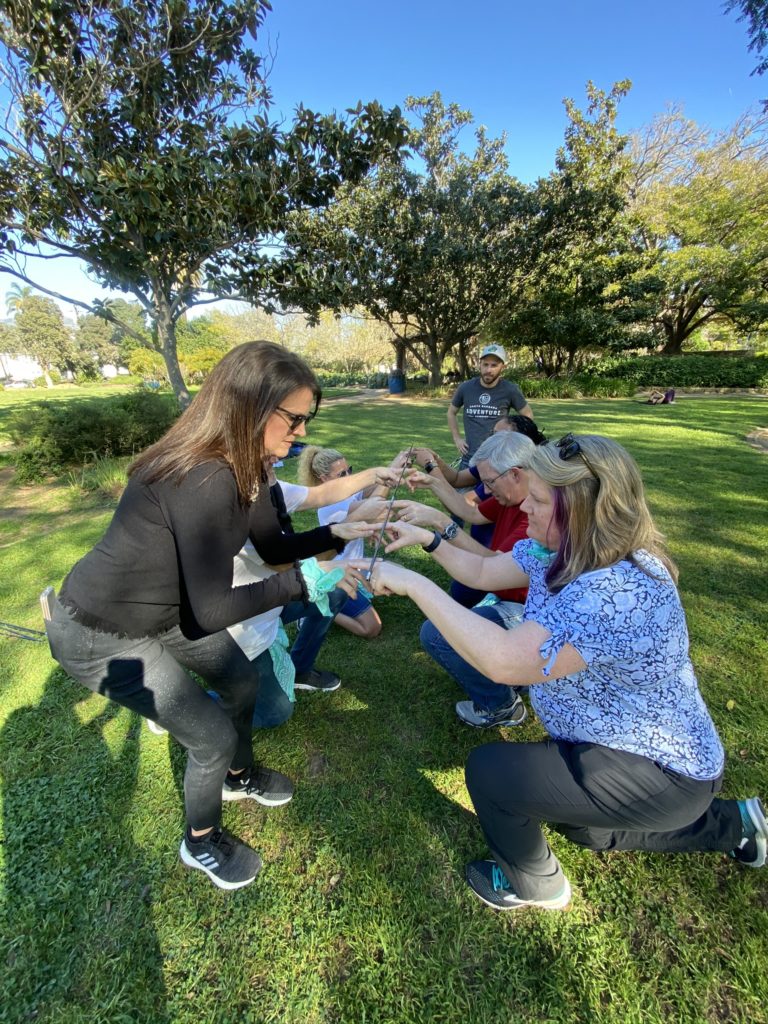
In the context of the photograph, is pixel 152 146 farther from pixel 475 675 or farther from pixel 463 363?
pixel 463 363

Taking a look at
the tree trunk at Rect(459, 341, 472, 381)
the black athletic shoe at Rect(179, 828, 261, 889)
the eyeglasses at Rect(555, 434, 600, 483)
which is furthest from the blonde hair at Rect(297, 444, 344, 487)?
the tree trunk at Rect(459, 341, 472, 381)

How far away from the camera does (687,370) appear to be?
23.0m

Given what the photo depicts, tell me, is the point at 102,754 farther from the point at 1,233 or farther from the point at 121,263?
the point at 1,233

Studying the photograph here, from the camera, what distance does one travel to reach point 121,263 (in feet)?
26.1

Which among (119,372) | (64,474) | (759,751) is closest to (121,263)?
(64,474)

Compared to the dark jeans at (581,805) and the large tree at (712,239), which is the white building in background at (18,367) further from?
the dark jeans at (581,805)

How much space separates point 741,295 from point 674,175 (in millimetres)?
11796

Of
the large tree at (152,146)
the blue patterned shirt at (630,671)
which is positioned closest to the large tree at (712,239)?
the large tree at (152,146)

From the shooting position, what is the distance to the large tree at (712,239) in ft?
68.7

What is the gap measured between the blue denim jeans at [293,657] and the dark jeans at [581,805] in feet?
3.69

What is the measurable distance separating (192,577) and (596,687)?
1.48 metres

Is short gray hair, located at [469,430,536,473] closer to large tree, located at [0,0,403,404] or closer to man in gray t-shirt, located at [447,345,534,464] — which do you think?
man in gray t-shirt, located at [447,345,534,464]

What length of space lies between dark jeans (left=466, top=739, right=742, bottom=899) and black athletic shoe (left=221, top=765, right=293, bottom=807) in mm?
1083

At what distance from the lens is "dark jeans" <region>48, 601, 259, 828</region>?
159 cm
